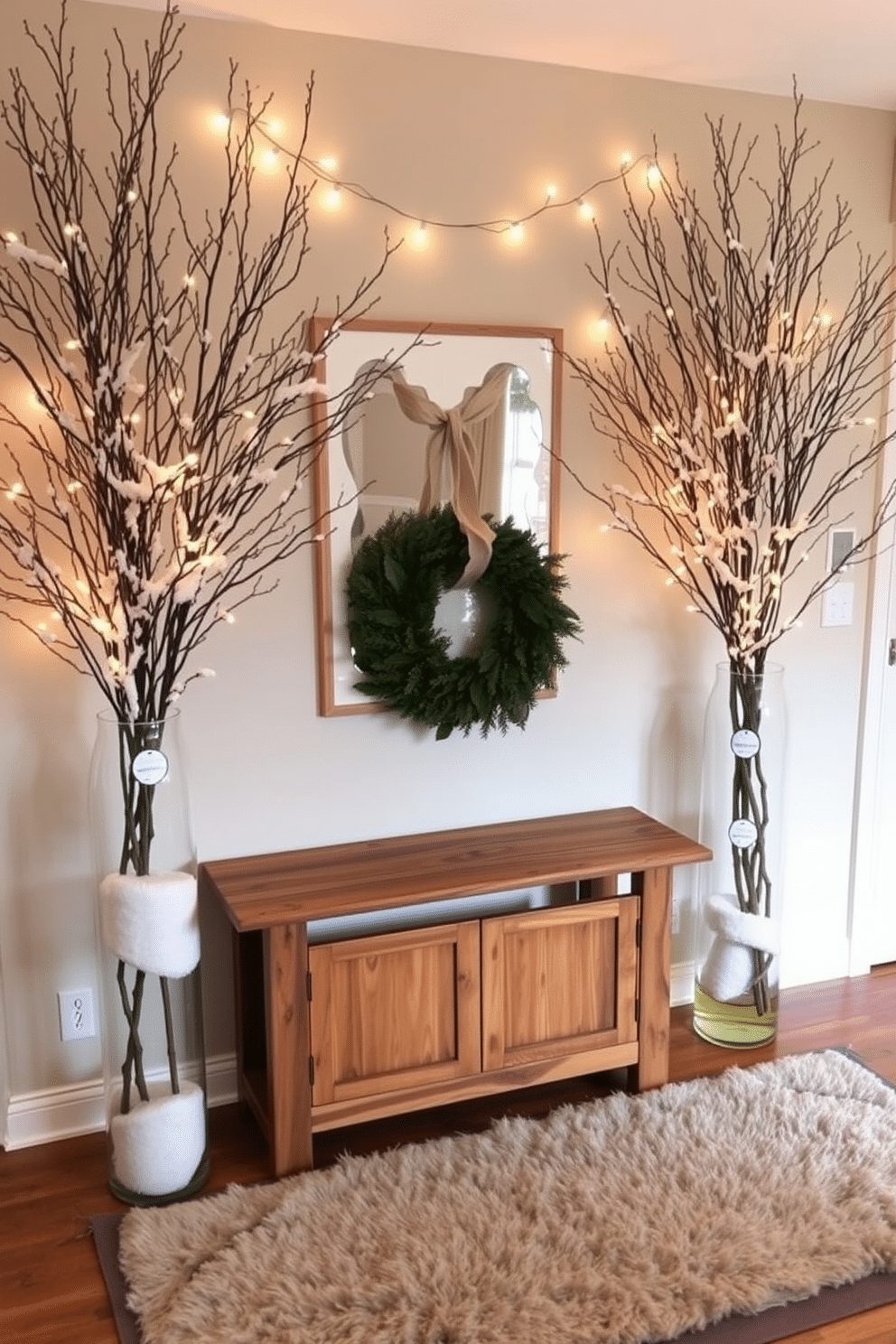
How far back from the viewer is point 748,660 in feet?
9.82

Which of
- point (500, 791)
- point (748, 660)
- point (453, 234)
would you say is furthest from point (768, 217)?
point (500, 791)

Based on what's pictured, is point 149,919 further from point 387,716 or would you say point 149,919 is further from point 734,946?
point 734,946

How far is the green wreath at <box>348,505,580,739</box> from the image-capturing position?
2707 mm

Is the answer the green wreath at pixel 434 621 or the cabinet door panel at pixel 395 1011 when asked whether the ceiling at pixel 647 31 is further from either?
the cabinet door panel at pixel 395 1011

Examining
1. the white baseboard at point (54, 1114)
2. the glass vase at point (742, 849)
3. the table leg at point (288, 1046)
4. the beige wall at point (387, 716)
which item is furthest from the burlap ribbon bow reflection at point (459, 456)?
the white baseboard at point (54, 1114)

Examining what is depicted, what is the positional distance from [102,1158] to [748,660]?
197cm

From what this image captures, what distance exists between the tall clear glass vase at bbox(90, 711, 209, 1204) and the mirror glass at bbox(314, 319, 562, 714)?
51 centimetres

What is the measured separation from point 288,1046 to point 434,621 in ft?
3.35

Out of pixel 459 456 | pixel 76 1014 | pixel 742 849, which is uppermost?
pixel 459 456

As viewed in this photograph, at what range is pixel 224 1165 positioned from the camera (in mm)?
2596

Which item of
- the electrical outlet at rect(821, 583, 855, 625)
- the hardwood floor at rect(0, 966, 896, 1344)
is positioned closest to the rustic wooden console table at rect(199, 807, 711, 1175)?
the hardwood floor at rect(0, 966, 896, 1344)

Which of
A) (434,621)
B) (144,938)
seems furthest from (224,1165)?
(434,621)

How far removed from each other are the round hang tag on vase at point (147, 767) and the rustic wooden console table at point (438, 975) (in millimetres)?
337

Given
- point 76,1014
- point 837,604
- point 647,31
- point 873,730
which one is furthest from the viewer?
point 873,730
